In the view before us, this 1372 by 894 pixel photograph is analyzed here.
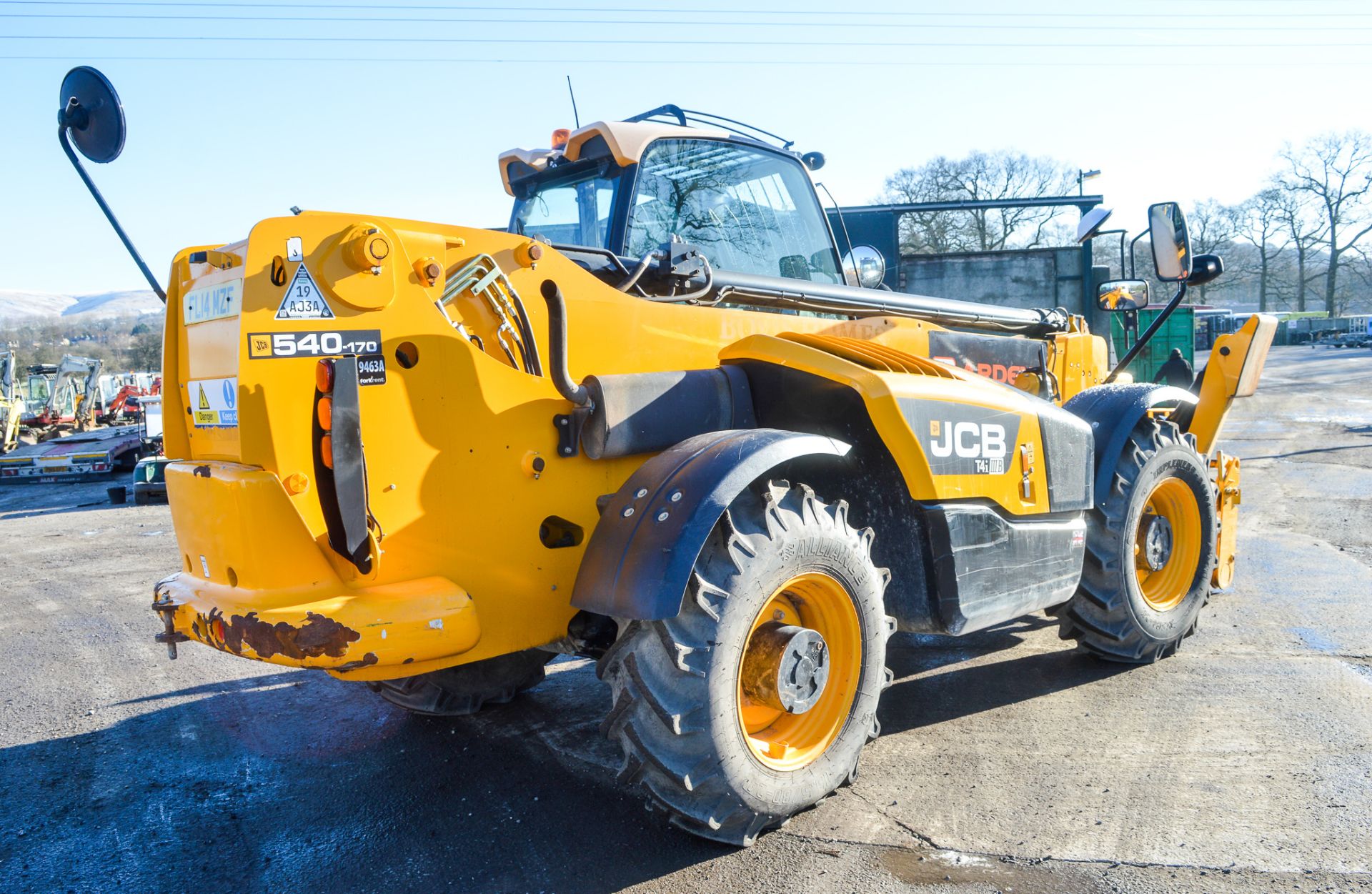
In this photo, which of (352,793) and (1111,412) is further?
(1111,412)

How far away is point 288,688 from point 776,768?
323 centimetres

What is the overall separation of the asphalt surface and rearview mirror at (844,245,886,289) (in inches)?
82.2

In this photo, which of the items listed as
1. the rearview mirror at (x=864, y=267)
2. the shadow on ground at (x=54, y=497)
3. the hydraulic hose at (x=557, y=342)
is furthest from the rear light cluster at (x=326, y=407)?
the shadow on ground at (x=54, y=497)

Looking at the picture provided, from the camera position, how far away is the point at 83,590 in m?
8.50

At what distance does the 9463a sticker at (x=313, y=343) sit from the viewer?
2918 millimetres

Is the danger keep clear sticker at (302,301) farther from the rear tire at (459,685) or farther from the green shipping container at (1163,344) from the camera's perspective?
the green shipping container at (1163,344)

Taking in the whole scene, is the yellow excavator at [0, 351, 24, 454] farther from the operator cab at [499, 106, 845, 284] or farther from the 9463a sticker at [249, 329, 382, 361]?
the 9463a sticker at [249, 329, 382, 361]

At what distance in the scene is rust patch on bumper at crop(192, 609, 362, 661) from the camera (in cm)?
289

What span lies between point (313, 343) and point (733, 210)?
Result: 2242 millimetres

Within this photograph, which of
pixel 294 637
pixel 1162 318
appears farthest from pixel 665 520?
pixel 1162 318

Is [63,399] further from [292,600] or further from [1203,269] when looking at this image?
[1203,269]

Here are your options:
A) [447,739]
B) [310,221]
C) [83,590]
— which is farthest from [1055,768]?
[83,590]

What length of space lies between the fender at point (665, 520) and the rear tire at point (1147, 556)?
2.32 m

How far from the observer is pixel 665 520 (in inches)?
124
